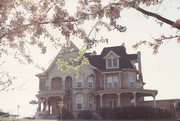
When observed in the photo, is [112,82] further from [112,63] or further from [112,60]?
[112,60]

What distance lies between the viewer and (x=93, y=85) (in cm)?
3722

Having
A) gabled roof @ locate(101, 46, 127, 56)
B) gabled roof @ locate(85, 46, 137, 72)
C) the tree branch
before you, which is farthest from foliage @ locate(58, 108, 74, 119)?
the tree branch

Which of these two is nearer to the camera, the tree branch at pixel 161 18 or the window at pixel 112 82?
the tree branch at pixel 161 18

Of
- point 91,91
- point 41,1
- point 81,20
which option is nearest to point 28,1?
point 41,1

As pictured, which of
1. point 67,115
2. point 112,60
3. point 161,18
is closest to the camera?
point 161,18

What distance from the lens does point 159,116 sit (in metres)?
30.3

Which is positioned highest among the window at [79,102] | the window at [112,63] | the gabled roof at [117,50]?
the gabled roof at [117,50]

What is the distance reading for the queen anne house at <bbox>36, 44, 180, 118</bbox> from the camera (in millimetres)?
36219

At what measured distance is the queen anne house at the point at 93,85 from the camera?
36.2m

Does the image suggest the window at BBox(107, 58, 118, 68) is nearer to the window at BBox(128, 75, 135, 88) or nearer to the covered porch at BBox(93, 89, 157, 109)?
the window at BBox(128, 75, 135, 88)

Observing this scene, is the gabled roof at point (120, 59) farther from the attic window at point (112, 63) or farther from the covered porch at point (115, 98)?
the covered porch at point (115, 98)

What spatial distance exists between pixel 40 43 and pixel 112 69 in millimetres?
27297

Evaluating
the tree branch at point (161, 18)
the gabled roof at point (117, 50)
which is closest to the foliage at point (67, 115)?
the gabled roof at point (117, 50)

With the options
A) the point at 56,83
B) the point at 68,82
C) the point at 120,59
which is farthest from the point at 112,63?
the point at 56,83
